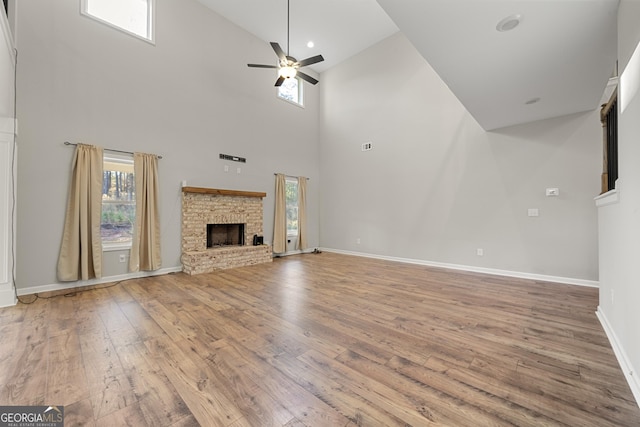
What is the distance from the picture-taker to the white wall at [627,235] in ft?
5.16

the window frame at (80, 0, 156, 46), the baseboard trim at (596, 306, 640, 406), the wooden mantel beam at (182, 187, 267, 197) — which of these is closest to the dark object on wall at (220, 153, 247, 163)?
the wooden mantel beam at (182, 187, 267, 197)

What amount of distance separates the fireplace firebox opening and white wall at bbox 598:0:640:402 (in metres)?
5.77

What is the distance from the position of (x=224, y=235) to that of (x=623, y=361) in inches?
237

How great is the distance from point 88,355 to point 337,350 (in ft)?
6.35

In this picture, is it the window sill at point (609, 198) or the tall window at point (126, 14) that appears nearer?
the window sill at point (609, 198)

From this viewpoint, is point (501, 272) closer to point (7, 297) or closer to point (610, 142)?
point (610, 142)

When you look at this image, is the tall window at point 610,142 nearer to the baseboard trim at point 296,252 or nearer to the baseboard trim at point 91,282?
the baseboard trim at point 296,252

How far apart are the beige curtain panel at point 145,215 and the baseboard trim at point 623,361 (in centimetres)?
567

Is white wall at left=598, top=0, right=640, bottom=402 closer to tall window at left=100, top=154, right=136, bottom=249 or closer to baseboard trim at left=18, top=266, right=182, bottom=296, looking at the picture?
baseboard trim at left=18, top=266, right=182, bottom=296

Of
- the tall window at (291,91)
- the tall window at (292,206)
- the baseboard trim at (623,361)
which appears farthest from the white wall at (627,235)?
the tall window at (291,91)

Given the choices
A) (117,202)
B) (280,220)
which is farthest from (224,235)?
(117,202)

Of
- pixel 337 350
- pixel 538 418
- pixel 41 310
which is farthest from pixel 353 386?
pixel 41 310

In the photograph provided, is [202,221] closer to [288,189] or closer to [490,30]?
[288,189]

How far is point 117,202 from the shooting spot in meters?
4.33
